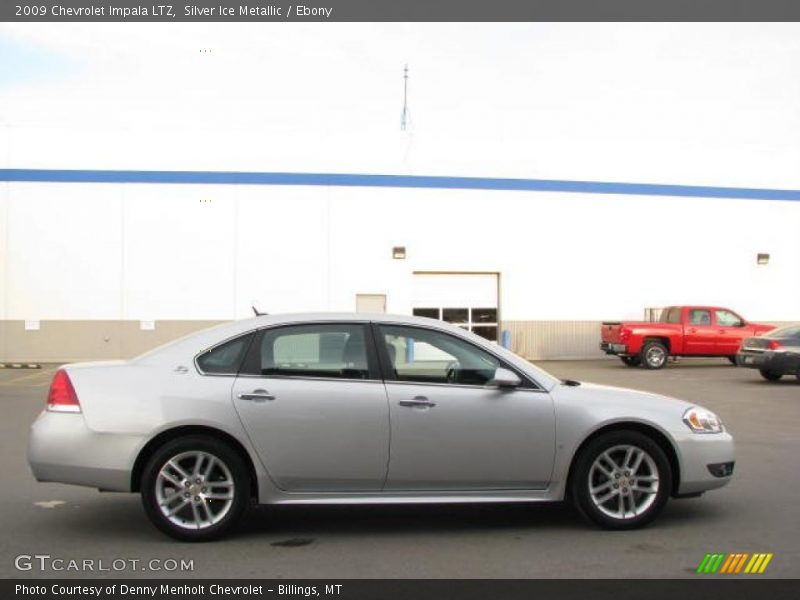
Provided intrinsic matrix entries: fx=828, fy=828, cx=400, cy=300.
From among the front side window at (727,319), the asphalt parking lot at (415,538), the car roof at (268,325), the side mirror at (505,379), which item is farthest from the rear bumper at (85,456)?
the front side window at (727,319)

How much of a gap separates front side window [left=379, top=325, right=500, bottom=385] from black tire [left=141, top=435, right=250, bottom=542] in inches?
49.9

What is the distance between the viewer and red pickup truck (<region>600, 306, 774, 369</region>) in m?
22.1

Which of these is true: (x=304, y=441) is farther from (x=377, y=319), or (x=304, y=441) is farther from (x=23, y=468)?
(x=23, y=468)

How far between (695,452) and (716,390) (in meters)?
11.3

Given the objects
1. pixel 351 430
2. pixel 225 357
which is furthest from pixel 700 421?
pixel 225 357

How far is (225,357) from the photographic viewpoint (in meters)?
5.74

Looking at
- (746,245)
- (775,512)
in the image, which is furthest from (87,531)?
(746,245)

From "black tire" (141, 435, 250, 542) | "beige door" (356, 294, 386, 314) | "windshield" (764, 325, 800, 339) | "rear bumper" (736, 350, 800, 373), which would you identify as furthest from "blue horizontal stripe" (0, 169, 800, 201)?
"black tire" (141, 435, 250, 542)

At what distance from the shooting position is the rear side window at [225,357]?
18.7ft

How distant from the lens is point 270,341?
5.83 meters

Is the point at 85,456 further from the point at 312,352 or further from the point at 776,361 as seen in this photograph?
the point at 776,361

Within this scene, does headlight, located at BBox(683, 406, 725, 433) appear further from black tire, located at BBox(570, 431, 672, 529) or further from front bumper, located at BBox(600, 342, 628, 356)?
front bumper, located at BBox(600, 342, 628, 356)

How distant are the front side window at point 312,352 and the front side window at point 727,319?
19082 mm
